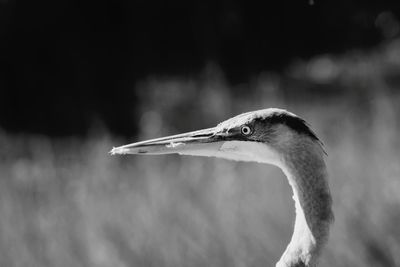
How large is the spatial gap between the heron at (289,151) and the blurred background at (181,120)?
76.8 inches

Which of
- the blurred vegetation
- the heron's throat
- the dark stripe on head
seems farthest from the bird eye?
the blurred vegetation

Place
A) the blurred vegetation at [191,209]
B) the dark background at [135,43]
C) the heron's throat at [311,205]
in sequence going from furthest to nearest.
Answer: the dark background at [135,43] < the blurred vegetation at [191,209] < the heron's throat at [311,205]

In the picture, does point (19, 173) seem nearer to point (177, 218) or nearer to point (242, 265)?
point (177, 218)

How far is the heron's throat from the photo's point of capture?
9.18 feet

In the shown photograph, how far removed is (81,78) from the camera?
11.4 meters

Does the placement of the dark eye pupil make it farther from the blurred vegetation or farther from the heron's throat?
the blurred vegetation

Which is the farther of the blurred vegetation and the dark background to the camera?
the dark background

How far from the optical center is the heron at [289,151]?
110 inches

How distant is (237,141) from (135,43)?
9373mm

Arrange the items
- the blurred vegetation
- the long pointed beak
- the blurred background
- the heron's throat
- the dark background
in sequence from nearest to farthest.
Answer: the heron's throat, the long pointed beak, the blurred vegetation, the blurred background, the dark background

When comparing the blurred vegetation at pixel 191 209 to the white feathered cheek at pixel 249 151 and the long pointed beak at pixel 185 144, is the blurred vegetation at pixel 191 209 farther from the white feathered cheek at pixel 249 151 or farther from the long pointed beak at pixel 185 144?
the long pointed beak at pixel 185 144

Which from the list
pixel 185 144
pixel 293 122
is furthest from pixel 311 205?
pixel 185 144

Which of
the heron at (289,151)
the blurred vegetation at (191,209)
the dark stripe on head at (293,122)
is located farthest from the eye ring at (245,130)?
the blurred vegetation at (191,209)

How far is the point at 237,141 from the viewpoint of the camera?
9.66 feet
